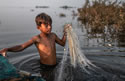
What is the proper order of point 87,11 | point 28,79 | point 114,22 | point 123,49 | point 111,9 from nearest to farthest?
point 28,79 → point 123,49 → point 114,22 → point 111,9 → point 87,11

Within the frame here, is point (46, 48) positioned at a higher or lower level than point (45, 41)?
lower

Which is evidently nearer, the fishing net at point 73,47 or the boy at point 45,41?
the boy at point 45,41

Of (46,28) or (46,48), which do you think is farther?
(46,48)

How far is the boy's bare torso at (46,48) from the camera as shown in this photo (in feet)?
14.6

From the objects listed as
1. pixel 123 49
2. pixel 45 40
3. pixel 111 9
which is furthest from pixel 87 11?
pixel 45 40

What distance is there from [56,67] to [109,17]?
343 inches

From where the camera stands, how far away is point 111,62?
17.5 feet

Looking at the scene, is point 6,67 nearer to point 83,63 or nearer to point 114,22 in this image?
point 83,63

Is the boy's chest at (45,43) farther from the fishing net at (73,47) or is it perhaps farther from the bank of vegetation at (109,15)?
the bank of vegetation at (109,15)

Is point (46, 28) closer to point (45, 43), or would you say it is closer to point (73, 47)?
point (45, 43)

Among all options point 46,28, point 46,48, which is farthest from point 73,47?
point 46,28

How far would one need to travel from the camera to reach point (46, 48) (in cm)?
448

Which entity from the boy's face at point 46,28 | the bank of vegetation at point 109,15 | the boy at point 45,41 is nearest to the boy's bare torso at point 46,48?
the boy at point 45,41

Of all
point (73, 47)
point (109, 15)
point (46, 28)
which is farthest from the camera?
point (109, 15)
